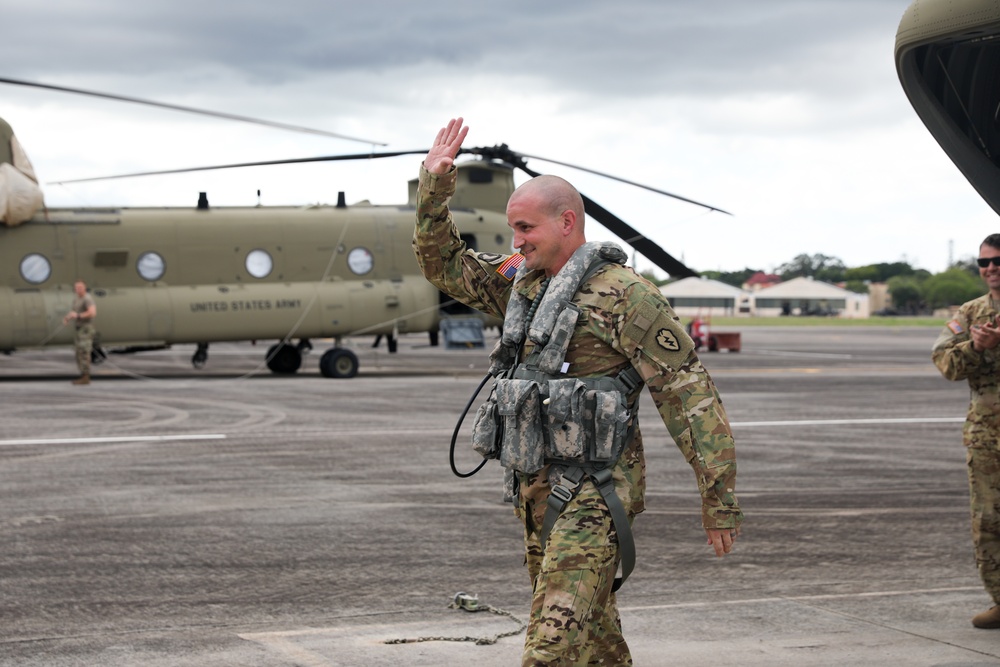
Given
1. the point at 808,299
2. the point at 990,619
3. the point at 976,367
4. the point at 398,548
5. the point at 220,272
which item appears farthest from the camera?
the point at 808,299

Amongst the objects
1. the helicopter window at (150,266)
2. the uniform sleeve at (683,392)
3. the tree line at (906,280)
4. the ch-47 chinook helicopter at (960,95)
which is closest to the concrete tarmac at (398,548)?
the uniform sleeve at (683,392)

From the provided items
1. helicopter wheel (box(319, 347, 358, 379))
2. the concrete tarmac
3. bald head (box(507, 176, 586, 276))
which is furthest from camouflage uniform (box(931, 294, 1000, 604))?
helicopter wheel (box(319, 347, 358, 379))

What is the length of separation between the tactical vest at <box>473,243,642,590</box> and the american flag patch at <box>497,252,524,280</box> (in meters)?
0.38

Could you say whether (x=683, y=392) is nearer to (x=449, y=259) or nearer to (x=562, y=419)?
(x=562, y=419)

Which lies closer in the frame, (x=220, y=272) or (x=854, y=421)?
(x=854, y=421)

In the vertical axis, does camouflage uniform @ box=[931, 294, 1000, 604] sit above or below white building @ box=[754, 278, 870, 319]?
below

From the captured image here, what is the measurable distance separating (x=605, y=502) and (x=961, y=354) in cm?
309

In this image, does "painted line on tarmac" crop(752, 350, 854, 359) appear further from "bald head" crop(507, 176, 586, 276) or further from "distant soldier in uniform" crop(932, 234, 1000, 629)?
"bald head" crop(507, 176, 586, 276)

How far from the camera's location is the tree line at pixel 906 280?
139 meters

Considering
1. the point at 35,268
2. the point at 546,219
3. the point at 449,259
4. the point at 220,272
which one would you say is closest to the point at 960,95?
the point at 546,219

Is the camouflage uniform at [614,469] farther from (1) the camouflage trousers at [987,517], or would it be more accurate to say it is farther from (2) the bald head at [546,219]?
(1) the camouflage trousers at [987,517]

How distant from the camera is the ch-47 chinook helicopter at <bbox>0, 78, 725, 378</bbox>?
21328mm

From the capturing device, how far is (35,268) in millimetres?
21297

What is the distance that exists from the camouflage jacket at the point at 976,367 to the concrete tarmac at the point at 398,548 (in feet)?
3.22
